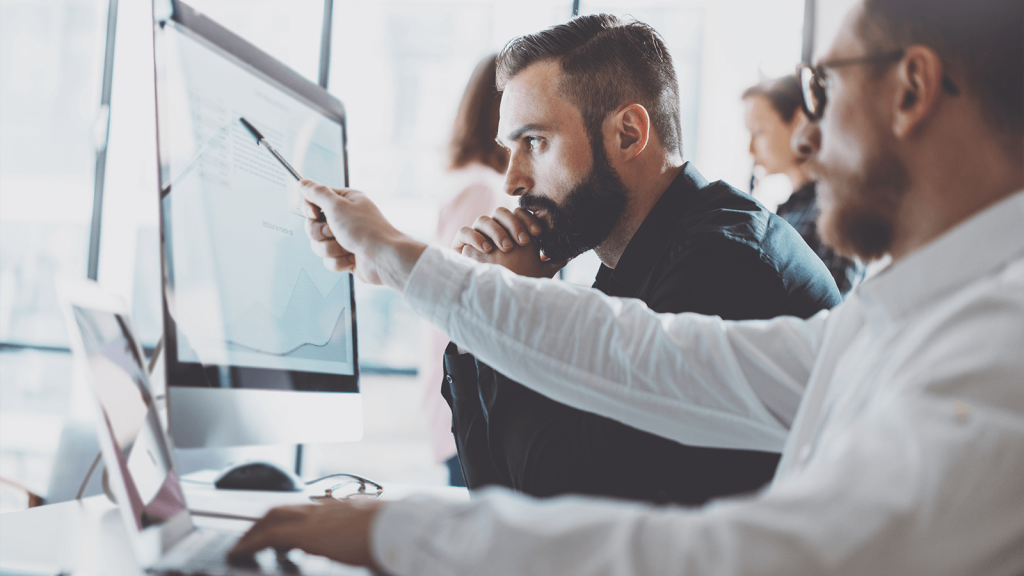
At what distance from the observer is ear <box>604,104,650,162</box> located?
54.1 inches

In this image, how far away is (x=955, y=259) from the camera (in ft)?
1.77

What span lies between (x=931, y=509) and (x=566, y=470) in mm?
589

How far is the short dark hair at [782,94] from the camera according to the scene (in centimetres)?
231

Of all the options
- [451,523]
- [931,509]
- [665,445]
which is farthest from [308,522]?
[665,445]

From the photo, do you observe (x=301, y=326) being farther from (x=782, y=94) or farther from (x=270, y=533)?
(x=782, y=94)

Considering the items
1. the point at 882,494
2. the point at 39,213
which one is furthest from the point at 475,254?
the point at 39,213

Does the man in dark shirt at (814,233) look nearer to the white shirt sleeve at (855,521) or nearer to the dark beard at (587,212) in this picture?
the dark beard at (587,212)

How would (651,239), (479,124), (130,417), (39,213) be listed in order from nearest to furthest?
(130,417)
(651,239)
(479,124)
(39,213)

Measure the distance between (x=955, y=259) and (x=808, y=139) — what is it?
0.23m

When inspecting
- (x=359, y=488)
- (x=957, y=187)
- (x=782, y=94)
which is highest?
(x=782, y=94)

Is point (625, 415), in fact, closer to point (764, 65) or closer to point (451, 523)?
point (451, 523)

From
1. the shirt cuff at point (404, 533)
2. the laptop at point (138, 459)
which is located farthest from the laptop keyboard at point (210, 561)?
the shirt cuff at point (404, 533)

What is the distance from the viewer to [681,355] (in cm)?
82

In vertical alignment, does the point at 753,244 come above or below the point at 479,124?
below
